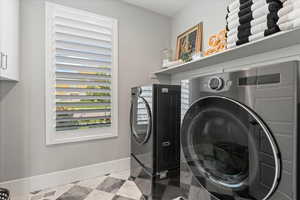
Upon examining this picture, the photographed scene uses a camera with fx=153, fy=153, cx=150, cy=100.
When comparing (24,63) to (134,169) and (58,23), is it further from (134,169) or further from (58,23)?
(134,169)

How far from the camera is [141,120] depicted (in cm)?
157

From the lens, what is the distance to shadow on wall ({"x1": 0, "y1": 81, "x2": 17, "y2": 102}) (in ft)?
4.87

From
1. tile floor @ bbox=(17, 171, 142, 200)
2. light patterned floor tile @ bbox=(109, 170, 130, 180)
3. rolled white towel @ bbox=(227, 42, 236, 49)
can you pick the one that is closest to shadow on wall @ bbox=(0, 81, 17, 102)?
tile floor @ bbox=(17, 171, 142, 200)

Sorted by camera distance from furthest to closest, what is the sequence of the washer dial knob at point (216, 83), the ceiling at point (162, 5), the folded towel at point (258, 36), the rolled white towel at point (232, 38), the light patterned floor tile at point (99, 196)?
the ceiling at point (162, 5) < the light patterned floor tile at point (99, 196) < the rolled white towel at point (232, 38) < the folded towel at point (258, 36) < the washer dial knob at point (216, 83)

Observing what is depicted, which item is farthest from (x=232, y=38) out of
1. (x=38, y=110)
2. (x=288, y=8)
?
(x=38, y=110)

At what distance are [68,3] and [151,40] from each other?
1.10 m

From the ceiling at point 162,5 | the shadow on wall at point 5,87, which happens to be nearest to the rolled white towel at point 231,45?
the ceiling at point 162,5

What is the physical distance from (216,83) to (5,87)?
190 cm

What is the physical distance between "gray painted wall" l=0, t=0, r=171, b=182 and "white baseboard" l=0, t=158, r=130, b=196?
52mm

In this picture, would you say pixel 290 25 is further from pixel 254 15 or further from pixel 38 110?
pixel 38 110

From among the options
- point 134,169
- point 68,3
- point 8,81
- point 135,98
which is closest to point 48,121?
point 8,81

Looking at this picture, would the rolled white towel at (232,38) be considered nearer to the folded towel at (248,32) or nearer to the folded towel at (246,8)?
the folded towel at (248,32)

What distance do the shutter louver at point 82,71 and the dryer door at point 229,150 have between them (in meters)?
1.27

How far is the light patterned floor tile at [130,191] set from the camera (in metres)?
1.52
